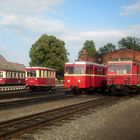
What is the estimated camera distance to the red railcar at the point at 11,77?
60.8m

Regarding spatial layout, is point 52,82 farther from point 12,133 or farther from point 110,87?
point 12,133

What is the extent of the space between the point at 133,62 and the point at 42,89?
50.3 ft

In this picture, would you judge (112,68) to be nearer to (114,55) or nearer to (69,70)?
(69,70)

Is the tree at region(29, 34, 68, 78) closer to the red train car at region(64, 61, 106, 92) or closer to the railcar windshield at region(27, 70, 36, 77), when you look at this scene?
the railcar windshield at region(27, 70, 36, 77)

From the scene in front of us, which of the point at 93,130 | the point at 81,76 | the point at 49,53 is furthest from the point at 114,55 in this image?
the point at 93,130

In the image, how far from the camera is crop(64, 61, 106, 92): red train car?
33.3m

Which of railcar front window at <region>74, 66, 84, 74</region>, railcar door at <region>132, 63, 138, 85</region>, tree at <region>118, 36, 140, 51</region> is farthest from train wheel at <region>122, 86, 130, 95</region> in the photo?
tree at <region>118, 36, 140, 51</region>

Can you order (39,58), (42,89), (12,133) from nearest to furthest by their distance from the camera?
1. (12,133)
2. (42,89)
3. (39,58)

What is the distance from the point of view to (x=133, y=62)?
32188mm

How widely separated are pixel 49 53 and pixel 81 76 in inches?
2209

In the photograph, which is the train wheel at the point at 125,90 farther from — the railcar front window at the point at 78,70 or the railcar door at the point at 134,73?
the railcar front window at the point at 78,70

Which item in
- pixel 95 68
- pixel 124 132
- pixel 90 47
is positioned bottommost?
pixel 124 132

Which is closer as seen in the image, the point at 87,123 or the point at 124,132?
the point at 124,132

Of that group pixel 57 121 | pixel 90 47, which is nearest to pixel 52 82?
pixel 57 121
